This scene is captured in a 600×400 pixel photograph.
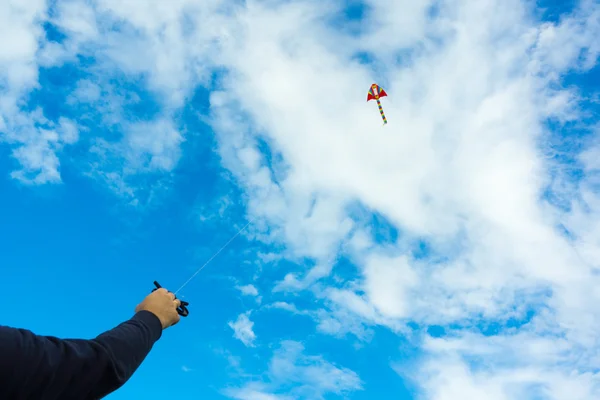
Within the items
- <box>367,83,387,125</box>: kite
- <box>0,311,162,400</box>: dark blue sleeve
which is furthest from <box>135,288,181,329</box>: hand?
<box>367,83,387,125</box>: kite

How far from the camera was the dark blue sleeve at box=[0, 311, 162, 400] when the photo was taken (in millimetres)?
2250

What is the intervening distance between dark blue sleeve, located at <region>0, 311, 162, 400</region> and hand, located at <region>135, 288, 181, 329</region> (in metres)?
0.46

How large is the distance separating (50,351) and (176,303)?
4.63 ft


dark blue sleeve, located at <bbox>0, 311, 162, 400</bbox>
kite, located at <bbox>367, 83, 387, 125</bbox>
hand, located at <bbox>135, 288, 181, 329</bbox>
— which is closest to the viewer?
dark blue sleeve, located at <bbox>0, 311, 162, 400</bbox>

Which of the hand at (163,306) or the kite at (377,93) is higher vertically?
the kite at (377,93)

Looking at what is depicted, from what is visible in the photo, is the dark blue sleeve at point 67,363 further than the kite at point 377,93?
No

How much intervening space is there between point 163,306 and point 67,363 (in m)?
1.21

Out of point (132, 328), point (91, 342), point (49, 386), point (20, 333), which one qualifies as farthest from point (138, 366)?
point (20, 333)

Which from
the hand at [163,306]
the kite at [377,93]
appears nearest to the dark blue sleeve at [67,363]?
the hand at [163,306]

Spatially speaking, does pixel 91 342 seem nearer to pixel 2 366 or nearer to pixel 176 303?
pixel 2 366

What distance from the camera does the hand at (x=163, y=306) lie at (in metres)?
3.60

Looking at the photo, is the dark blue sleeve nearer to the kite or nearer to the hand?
the hand

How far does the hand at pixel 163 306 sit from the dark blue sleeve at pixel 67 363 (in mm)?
460

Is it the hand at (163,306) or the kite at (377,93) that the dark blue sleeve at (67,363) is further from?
the kite at (377,93)
